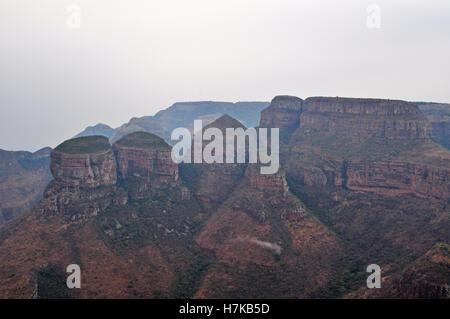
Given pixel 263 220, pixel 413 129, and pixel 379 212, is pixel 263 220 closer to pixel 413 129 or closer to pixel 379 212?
pixel 379 212

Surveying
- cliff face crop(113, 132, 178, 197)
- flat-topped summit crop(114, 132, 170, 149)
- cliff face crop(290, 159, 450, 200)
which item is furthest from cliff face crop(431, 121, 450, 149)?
flat-topped summit crop(114, 132, 170, 149)

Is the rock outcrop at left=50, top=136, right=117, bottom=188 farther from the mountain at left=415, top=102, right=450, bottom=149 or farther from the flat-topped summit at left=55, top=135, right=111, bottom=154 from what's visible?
the mountain at left=415, top=102, right=450, bottom=149

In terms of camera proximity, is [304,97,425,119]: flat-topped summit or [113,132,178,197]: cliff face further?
[304,97,425,119]: flat-topped summit

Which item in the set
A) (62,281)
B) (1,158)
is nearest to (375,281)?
(62,281)

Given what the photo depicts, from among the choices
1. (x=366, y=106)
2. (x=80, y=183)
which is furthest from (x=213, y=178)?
(x=366, y=106)

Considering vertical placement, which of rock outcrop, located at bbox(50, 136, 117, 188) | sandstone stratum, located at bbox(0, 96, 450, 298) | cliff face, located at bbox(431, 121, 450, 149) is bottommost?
sandstone stratum, located at bbox(0, 96, 450, 298)

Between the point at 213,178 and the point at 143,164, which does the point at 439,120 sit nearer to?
the point at 213,178

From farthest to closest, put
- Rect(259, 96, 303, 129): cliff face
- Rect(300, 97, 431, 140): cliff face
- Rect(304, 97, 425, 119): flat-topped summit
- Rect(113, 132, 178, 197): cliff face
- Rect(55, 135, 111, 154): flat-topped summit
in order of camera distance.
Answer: Rect(259, 96, 303, 129): cliff face
Rect(304, 97, 425, 119): flat-topped summit
Rect(300, 97, 431, 140): cliff face
Rect(113, 132, 178, 197): cliff face
Rect(55, 135, 111, 154): flat-topped summit
